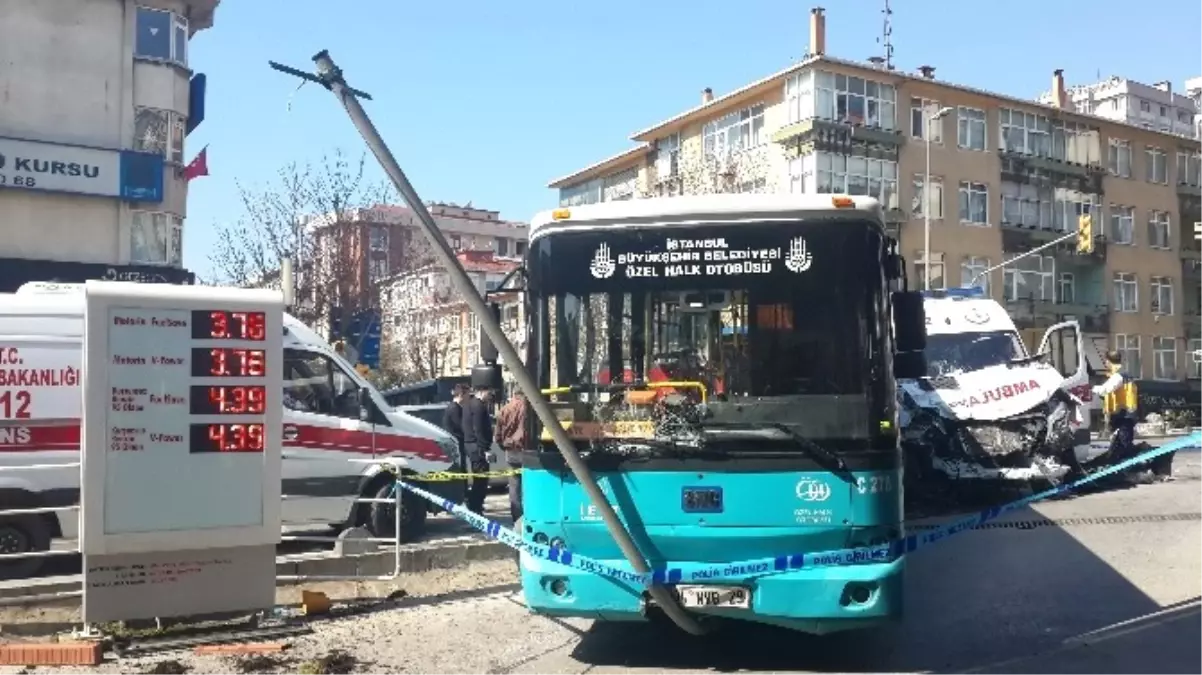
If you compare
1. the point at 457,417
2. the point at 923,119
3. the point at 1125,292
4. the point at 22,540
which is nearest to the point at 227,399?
the point at 22,540

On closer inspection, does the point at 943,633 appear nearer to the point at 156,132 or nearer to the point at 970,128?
the point at 156,132

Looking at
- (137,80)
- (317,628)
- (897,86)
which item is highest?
(897,86)

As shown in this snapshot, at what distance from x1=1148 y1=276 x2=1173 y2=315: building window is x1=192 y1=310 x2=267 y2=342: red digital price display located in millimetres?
59002

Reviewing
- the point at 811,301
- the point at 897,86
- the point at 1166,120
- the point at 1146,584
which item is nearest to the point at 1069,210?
the point at 897,86

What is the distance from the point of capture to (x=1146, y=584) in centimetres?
970

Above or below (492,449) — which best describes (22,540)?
below

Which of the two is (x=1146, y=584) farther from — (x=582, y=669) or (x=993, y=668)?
(x=582, y=669)

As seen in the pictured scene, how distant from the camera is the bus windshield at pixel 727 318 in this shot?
6812 millimetres

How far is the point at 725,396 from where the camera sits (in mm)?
6887

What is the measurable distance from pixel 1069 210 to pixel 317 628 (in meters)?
52.7

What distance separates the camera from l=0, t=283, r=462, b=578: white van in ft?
35.3

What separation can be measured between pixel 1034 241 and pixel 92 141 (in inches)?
1632

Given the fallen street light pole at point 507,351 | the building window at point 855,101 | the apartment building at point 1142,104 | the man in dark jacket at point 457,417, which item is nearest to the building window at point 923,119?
the building window at point 855,101

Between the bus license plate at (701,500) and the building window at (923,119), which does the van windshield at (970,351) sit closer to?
the bus license plate at (701,500)
